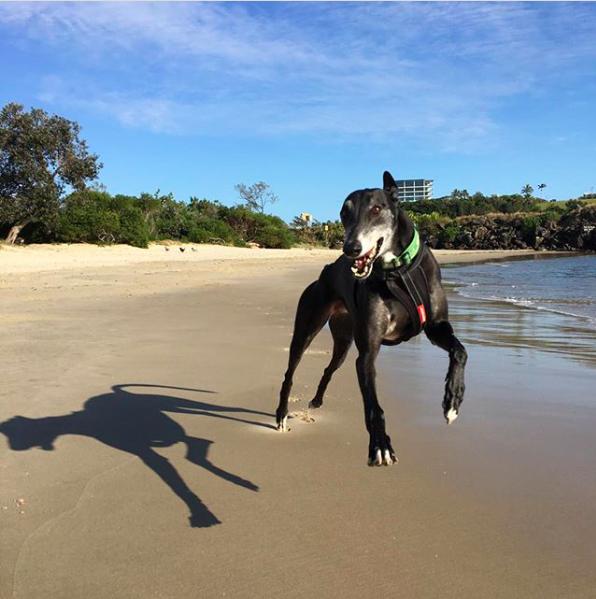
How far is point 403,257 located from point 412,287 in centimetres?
18

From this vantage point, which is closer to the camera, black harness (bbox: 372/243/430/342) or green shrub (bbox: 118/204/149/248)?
black harness (bbox: 372/243/430/342)

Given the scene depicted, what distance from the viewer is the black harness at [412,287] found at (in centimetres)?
346

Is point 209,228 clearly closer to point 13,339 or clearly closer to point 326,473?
point 13,339

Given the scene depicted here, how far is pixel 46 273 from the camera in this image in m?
20.2

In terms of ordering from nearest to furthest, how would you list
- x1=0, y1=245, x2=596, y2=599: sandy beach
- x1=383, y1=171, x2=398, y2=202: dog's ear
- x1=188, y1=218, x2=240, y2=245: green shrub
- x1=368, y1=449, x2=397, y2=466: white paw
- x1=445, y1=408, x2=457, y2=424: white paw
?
x1=0, y1=245, x2=596, y2=599: sandy beach → x1=368, y1=449, x2=397, y2=466: white paw → x1=445, y1=408, x2=457, y2=424: white paw → x1=383, y1=171, x2=398, y2=202: dog's ear → x1=188, y1=218, x2=240, y2=245: green shrub

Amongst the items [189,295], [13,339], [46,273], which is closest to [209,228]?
[46,273]

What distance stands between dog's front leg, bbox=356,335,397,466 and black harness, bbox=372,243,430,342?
0.28 m

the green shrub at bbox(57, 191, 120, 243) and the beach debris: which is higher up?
the green shrub at bbox(57, 191, 120, 243)

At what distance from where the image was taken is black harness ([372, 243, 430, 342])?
346cm

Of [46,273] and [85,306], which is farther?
[46,273]

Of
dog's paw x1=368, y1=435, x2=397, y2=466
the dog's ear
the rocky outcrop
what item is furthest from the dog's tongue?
the rocky outcrop

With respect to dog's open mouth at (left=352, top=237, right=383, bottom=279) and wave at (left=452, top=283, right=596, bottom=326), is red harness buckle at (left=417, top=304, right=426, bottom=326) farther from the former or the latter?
wave at (left=452, top=283, right=596, bottom=326)

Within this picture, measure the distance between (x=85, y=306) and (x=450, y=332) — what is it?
915 centimetres

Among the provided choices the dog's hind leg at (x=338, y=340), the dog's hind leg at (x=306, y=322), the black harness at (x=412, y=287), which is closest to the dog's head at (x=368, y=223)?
the black harness at (x=412, y=287)
